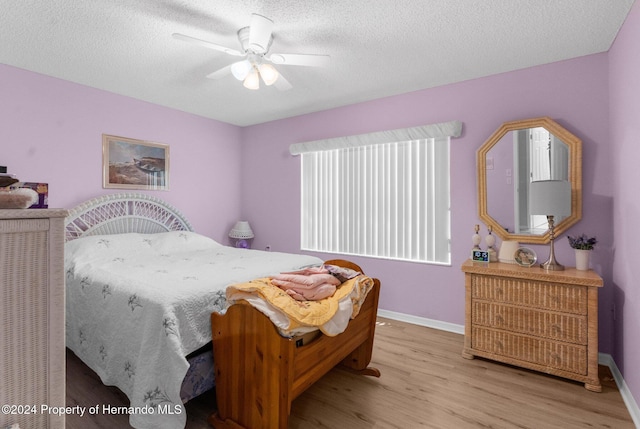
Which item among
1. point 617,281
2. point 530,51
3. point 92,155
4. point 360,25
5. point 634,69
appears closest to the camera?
point 634,69

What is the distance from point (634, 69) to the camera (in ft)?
6.23

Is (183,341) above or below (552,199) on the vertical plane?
below

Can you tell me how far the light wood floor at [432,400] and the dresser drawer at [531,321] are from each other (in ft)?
1.04

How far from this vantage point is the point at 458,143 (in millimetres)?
3111

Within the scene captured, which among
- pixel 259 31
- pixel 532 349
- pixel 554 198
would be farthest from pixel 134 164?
pixel 532 349

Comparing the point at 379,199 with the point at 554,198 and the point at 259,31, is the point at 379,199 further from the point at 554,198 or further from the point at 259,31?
the point at 259,31

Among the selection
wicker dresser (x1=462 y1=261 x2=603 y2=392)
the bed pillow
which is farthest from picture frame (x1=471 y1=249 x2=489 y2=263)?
the bed pillow

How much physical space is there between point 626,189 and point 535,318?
3.46 ft

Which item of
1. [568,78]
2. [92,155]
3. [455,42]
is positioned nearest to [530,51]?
[568,78]

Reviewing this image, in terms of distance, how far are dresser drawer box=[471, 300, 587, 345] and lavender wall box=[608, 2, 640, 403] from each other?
0.89ft

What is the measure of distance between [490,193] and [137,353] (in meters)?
3.01

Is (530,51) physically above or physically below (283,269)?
above

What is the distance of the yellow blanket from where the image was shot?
1.59m

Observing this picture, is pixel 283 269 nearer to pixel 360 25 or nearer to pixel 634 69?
pixel 360 25
